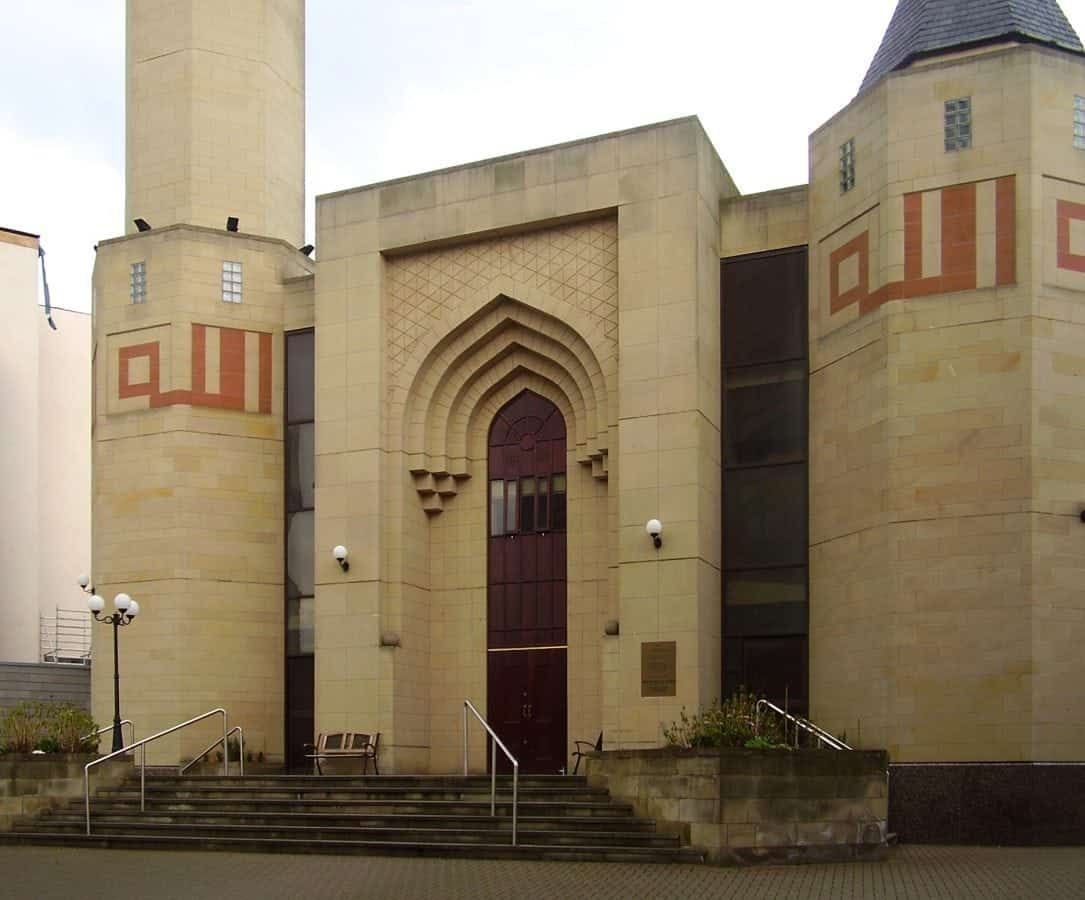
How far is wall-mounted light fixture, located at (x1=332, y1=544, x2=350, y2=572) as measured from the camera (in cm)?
2452

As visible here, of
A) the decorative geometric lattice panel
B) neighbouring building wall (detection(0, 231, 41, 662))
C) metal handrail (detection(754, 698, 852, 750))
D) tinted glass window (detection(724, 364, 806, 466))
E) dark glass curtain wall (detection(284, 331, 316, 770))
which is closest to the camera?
metal handrail (detection(754, 698, 852, 750))

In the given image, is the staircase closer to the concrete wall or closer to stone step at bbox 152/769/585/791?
stone step at bbox 152/769/585/791

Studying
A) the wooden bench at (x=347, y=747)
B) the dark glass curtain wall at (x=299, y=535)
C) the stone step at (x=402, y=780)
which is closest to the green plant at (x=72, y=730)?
the stone step at (x=402, y=780)

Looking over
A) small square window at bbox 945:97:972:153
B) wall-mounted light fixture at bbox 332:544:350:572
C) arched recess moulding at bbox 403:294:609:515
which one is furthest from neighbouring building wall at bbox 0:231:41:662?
small square window at bbox 945:97:972:153

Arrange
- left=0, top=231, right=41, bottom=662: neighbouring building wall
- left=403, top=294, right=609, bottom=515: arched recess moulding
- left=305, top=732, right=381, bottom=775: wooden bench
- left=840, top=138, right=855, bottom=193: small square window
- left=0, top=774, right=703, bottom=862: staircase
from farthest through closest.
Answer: left=0, top=231, right=41, bottom=662: neighbouring building wall → left=403, top=294, right=609, bottom=515: arched recess moulding → left=305, top=732, right=381, bottom=775: wooden bench → left=840, top=138, right=855, bottom=193: small square window → left=0, top=774, right=703, bottom=862: staircase

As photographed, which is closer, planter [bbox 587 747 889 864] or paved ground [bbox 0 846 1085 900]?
paved ground [bbox 0 846 1085 900]

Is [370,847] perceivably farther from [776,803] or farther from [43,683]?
[43,683]

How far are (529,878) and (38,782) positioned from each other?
9.25 meters

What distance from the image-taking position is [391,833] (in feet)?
62.5

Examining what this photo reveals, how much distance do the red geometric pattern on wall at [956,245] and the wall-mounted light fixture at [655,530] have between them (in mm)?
4369

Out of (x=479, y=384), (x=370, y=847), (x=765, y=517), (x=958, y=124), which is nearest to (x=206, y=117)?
(x=479, y=384)

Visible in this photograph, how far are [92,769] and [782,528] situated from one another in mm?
10914

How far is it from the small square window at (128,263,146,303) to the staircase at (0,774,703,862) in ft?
29.8

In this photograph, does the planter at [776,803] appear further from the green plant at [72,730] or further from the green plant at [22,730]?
the green plant at [22,730]
